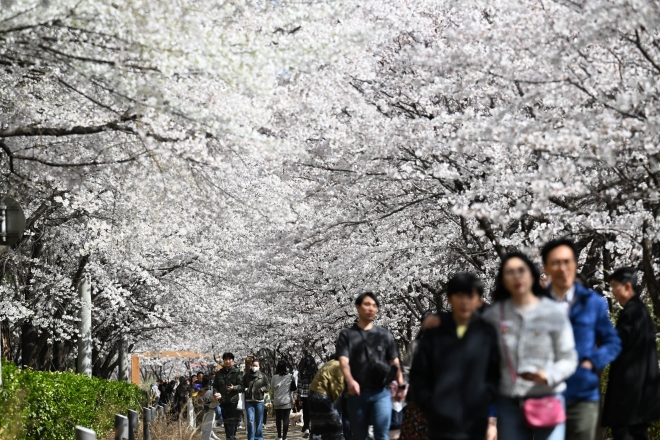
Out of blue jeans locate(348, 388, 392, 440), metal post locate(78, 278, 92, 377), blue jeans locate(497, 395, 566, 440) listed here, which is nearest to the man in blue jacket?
blue jeans locate(497, 395, 566, 440)

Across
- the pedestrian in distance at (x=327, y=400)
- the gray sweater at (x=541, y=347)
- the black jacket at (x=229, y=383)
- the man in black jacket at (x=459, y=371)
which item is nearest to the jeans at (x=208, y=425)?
the black jacket at (x=229, y=383)

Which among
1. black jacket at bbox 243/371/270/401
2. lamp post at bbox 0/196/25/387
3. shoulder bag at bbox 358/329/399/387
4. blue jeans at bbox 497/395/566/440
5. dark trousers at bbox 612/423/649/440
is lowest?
dark trousers at bbox 612/423/649/440

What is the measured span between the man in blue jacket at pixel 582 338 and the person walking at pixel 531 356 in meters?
0.29

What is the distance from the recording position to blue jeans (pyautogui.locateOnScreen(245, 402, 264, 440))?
16.7 metres

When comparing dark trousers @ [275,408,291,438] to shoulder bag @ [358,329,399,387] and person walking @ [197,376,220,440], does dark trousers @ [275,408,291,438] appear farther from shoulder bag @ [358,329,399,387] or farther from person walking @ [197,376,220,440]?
shoulder bag @ [358,329,399,387]

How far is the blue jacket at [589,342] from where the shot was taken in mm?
6105

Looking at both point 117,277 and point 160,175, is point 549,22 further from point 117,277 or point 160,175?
point 117,277

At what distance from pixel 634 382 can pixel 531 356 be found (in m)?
1.89

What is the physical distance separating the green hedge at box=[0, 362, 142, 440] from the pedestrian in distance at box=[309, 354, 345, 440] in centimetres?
322

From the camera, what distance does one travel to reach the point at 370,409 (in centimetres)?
900

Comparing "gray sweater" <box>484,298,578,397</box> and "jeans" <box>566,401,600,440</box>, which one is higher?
"gray sweater" <box>484,298,578,397</box>

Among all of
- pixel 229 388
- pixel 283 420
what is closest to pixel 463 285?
pixel 229 388

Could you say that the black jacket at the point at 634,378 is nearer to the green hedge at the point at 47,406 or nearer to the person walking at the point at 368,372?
the person walking at the point at 368,372

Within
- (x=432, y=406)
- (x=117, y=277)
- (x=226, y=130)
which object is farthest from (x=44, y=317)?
(x=432, y=406)
